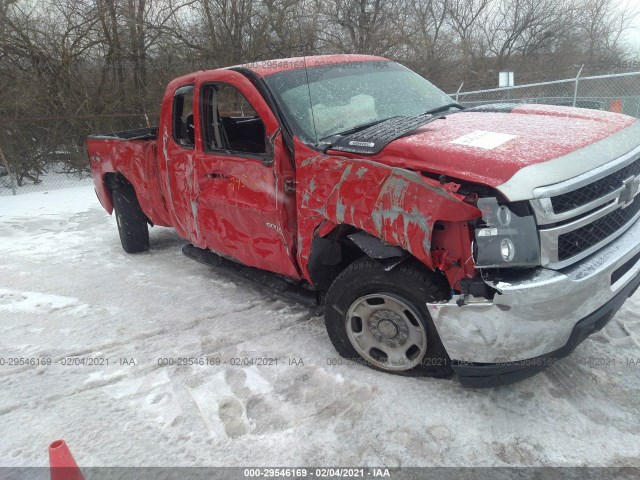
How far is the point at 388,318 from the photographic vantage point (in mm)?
2805

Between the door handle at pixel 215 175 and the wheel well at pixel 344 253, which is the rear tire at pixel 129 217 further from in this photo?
the wheel well at pixel 344 253

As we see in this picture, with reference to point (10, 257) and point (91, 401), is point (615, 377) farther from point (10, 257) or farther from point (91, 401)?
point (10, 257)

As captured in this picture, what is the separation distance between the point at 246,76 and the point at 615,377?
10.4 feet

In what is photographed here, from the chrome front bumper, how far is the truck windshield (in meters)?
1.47

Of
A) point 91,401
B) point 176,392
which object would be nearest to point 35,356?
point 91,401

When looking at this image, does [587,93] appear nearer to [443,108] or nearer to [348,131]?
[443,108]

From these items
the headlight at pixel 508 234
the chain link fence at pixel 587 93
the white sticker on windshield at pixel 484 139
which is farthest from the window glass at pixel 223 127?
the chain link fence at pixel 587 93

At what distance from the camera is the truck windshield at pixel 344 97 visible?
3.26m

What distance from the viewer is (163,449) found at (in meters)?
2.49

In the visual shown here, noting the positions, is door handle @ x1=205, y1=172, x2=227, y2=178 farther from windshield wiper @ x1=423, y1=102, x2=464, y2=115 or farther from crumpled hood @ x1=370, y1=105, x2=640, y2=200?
windshield wiper @ x1=423, y1=102, x2=464, y2=115

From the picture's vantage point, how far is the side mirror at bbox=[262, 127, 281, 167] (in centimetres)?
321

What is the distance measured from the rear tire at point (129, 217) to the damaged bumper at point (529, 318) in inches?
170

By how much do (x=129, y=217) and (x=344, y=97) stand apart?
11.1ft

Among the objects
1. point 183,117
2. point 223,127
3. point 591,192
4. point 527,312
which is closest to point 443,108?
point 591,192
